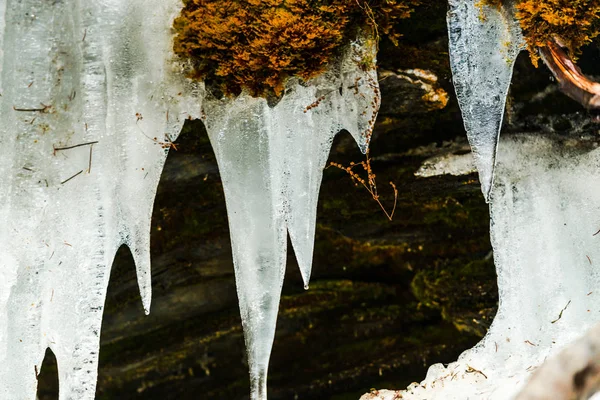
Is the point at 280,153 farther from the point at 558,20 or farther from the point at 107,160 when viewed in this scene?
the point at 558,20

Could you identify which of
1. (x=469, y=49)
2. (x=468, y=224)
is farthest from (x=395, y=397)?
(x=469, y=49)

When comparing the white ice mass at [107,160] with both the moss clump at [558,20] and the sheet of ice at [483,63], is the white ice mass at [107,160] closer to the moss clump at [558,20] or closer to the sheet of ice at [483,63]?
the sheet of ice at [483,63]

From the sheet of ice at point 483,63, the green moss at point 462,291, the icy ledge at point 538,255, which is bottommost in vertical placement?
the green moss at point 462,291

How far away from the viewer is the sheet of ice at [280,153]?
8.12 feet

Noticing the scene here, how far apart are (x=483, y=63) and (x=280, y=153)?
868mm

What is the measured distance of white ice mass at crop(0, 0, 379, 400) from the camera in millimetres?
2410

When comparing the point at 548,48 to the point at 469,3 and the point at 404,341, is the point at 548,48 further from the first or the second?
the point at 404,341

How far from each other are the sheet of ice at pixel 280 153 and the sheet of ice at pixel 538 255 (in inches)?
32.5

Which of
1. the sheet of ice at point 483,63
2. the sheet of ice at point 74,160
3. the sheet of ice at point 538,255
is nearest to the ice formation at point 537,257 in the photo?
the sheet of ice at point 538,255

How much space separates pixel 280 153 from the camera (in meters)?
2.51

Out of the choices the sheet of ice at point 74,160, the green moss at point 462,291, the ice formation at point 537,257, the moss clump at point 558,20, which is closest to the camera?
the moss clump at point 558,20

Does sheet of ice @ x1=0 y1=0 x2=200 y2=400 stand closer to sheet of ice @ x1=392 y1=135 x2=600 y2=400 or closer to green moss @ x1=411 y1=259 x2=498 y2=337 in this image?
sheet of ice @ x1=392 y1=135 x2=600 y2=400

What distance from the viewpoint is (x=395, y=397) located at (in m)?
3.02

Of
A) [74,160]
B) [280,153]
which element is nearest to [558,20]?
[280,153]
